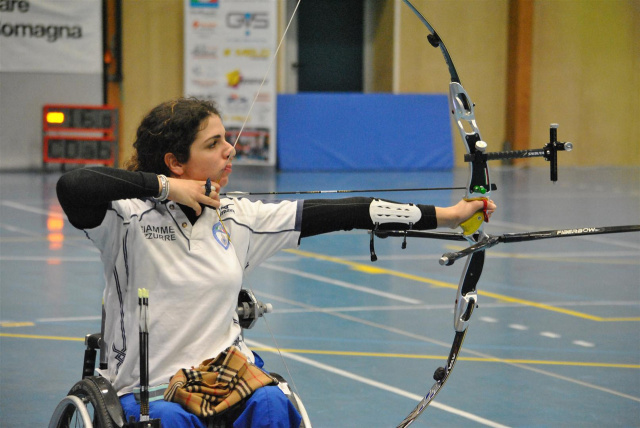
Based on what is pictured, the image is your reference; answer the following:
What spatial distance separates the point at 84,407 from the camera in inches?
82.0

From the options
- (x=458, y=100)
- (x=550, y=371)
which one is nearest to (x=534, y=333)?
(x=550, y=371)

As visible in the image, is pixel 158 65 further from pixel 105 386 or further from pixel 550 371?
pixel 105 386

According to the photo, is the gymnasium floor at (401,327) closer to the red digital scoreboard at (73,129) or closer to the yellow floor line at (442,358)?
the yellow floor line at (442,358)

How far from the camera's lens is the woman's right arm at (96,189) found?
Answer: 2076 millimetres

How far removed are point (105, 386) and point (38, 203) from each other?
7.58 meters

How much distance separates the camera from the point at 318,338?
450 centimetres

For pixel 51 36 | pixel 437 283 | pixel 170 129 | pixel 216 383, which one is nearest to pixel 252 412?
pixel 216 383

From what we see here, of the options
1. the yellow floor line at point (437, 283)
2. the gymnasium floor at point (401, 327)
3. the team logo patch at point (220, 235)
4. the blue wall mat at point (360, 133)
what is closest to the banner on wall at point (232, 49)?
the blue wall mat at point (360, 133)

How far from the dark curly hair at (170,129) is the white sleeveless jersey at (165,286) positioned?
0.13 m

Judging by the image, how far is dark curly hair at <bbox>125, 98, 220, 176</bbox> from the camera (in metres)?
2.28

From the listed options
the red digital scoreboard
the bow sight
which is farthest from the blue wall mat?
the bow sight

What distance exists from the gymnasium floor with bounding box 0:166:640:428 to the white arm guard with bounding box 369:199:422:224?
29.8 inches

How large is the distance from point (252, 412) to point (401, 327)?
8.97 feet

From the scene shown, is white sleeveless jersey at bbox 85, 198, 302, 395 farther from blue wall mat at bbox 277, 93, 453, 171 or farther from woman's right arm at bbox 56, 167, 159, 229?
blue wall mat at bbox 277, 93, 453, 171
